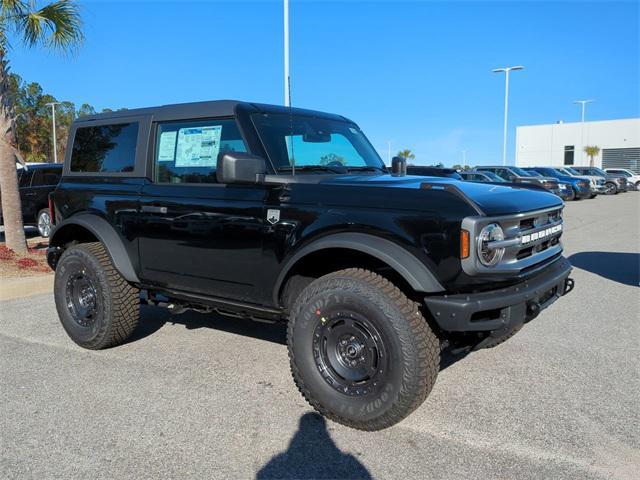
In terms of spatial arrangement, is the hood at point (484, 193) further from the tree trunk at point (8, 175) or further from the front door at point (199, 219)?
the tree trunk at point (8, 175)

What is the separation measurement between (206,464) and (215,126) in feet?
7.83

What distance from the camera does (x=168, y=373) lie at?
431cm

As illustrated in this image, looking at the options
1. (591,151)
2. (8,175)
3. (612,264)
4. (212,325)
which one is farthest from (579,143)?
(212,325)

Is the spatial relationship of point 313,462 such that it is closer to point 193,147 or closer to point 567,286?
point 567,286

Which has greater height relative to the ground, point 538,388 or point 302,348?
point 302,348

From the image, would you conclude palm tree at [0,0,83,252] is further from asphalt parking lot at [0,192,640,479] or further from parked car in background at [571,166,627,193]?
parked car in background at [571,166,627,193]

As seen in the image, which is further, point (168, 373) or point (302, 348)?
point (168, 373)

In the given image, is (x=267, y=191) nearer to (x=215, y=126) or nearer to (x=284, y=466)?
(x=215, y=126)

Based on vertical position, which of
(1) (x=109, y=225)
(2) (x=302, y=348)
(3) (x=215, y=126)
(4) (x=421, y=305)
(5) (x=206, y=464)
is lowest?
(5) (x=206, y=464)

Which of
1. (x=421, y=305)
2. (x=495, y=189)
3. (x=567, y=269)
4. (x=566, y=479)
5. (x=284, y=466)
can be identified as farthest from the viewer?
(x=567, y=269)

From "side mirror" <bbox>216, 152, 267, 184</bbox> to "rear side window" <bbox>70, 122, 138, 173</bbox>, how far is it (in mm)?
1432

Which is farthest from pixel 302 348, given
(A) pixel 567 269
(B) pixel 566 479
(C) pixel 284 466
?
(A) pixel 567 269

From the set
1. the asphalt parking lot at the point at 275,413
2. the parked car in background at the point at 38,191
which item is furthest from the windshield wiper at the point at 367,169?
the parked car in background at the point at 38,191

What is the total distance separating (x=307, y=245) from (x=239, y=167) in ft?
2.16
